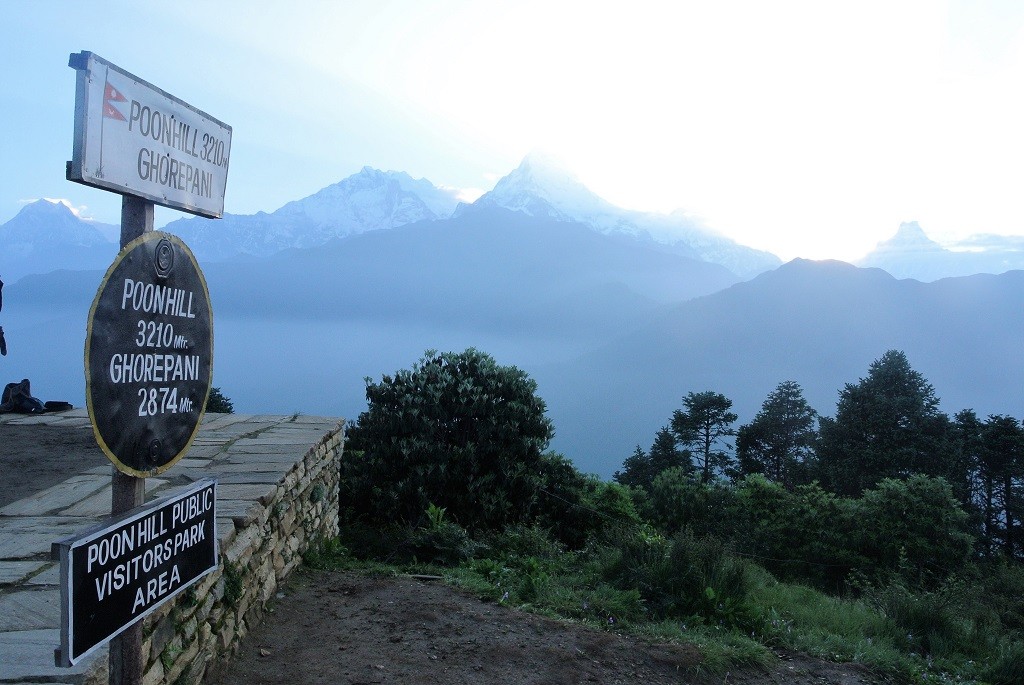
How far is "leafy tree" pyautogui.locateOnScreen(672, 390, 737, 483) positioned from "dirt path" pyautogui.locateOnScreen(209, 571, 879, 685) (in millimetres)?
34831

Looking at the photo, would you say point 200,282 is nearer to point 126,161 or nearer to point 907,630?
point 126,161

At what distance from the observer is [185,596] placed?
333 centimetres

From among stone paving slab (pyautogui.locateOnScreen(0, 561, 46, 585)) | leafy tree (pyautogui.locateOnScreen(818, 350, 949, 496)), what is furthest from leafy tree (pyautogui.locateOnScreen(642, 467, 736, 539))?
stone paving slab (pyautogui.locateOnScreen(0, 561, 46, 585))

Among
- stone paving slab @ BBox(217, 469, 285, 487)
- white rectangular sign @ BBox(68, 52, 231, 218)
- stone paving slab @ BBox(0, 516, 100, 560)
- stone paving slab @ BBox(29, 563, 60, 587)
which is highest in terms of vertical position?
white rectangular sign @ BBox(68, 52, 231, 218)

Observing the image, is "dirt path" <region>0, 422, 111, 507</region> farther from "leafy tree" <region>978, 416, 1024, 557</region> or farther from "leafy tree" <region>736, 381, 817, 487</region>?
"leafy tree" <region>736, 381, 817, 487</region>

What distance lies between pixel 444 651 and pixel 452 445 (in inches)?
205

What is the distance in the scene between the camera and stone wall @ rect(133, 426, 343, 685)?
125 inches

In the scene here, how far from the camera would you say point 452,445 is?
962 centimetres

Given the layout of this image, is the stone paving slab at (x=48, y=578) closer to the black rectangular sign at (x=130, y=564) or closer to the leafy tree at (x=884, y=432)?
the black rectangular sign at (x=130, y=564)

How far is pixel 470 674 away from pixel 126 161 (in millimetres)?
3308

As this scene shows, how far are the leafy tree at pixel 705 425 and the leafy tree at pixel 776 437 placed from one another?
0.89 metres

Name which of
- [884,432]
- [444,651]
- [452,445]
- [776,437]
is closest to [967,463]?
[884,432]

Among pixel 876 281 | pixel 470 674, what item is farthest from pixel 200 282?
pixel 876 281

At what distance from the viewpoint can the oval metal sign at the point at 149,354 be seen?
2031 millimetres
